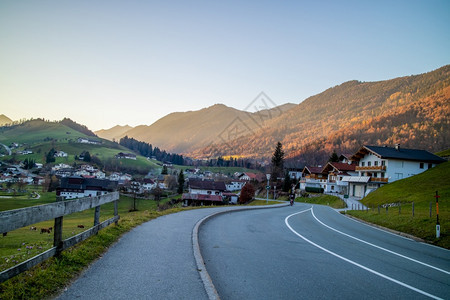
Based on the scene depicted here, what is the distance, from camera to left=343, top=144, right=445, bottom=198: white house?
5244cm

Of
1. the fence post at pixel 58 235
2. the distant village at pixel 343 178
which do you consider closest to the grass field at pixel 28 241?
the fence post at pixel 58 235

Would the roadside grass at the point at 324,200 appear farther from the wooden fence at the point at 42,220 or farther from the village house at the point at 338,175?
the wooden fence at the point at 42,220

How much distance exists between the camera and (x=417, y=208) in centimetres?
2350

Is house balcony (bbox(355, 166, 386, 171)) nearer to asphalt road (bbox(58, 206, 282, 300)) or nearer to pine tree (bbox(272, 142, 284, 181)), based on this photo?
pine tree (bbox(272, 142, 284, 181))

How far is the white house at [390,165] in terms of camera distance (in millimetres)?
52438

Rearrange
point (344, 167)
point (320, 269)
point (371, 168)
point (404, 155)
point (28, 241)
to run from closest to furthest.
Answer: point (320, 269) < point (28, 241) < point (404, 155) < point (371, 168) < point (344, 167)

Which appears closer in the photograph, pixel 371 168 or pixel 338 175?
pixel 371 168

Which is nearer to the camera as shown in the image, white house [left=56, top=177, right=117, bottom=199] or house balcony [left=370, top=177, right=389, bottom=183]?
house balcony [left=370, top=177, right=389, bottom=183]

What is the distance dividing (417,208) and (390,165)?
32100 mm

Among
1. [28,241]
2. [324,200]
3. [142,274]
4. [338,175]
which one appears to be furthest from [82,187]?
[142,274]

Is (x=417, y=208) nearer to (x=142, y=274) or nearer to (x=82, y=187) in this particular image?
(x=142, y=274)

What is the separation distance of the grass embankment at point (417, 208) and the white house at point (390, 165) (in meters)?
12.0

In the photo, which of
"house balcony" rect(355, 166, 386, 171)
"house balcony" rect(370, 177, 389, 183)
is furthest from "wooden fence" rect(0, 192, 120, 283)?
"house balcony" rect(355, 166, 386, 171)

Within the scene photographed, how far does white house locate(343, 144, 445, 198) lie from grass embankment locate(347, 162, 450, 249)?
474 inches
